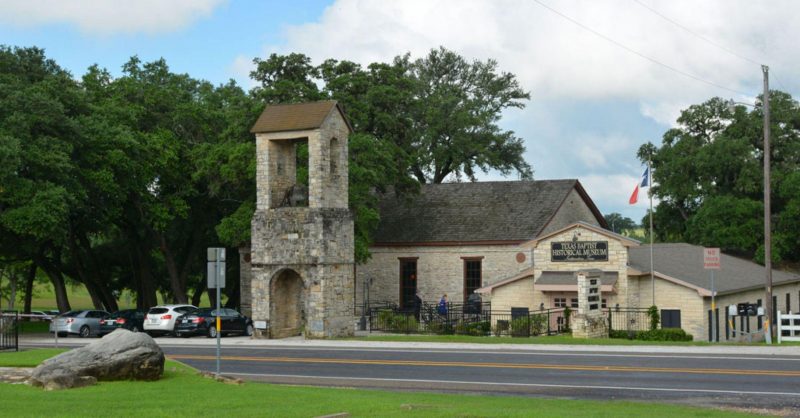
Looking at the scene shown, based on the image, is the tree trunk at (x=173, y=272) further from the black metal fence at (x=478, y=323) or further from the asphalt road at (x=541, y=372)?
the asphalt road at (x=541, y=372)

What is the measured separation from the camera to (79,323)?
1640 inches

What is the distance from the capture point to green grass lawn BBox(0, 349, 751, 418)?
15180 millimetres

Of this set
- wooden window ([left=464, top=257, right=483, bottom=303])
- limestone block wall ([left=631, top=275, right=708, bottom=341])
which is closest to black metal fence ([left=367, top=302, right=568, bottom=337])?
limestone block wall ([left=631, top=275, right=708, bottom=341])

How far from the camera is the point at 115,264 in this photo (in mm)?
60906

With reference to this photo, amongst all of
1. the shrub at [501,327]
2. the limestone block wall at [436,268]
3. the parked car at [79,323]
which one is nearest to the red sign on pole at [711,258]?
the shrub at [501,327]

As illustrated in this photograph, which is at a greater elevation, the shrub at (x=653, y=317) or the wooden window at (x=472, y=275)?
the wooden window at (x=472, y=275)

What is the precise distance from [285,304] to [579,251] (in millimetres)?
12032

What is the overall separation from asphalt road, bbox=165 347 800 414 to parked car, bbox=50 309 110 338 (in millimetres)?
12584

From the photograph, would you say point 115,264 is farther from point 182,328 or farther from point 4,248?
point 182,328

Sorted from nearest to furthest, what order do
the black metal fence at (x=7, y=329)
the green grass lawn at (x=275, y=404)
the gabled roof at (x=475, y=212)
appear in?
the green grass lawn at (x=275, y=404) < the black metal fence at (x=7, y=329) < the gabled roof at (x=475, y=212)

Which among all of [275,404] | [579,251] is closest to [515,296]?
[579,251]

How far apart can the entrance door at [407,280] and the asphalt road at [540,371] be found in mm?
20245

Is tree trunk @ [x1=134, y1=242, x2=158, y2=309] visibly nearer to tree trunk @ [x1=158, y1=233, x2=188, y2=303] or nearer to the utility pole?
tree trunk @ [x1=158, y1=233, x2=188, y2=303]

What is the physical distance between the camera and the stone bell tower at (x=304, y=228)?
36.1 m
